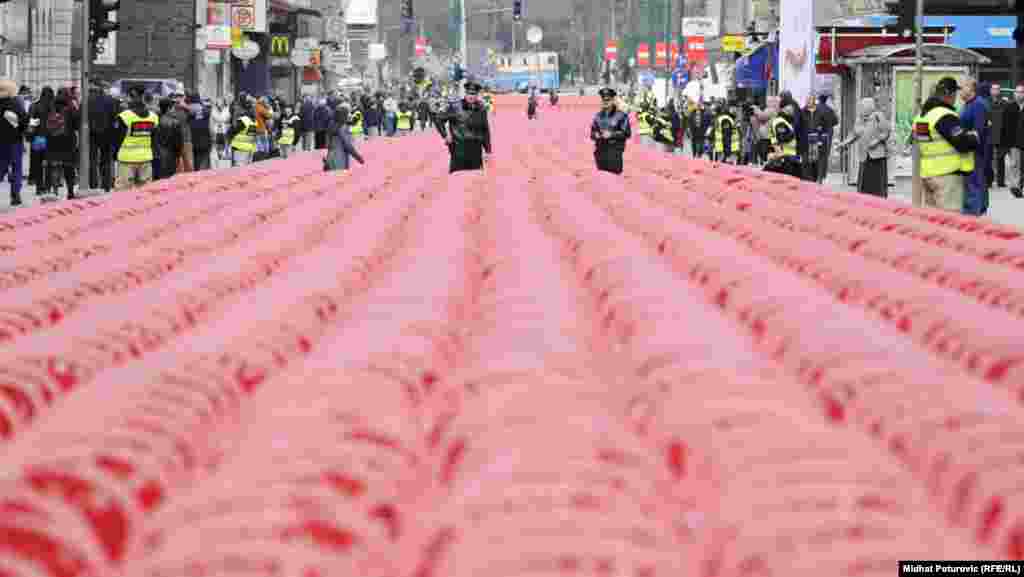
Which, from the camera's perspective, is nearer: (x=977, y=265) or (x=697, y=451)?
(x=697, y=451)

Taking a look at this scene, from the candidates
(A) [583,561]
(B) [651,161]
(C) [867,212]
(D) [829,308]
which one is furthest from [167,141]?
(A) [583,561]

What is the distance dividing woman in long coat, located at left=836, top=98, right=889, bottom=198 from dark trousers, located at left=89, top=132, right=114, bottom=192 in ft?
39.5

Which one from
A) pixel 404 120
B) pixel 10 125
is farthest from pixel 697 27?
pixel 10 125

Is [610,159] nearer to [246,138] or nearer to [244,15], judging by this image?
[246,138]

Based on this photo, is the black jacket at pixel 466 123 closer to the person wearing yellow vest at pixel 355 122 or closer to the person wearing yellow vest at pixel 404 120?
the person wearing yellow vest at pixel 355 122

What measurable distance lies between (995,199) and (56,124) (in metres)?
Answer: 13.9

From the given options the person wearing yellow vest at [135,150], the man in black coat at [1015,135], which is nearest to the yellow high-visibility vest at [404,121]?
the man in black coat at [1015,135]

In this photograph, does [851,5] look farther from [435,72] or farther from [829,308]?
[435,72]

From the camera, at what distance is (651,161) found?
90.8ft

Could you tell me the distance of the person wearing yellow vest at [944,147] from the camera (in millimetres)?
18547

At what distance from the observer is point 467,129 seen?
76.2 feet

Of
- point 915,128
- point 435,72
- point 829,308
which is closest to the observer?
point 829,308

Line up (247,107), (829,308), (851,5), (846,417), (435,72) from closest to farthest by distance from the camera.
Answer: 1. (846,417)
2. (829,308)
3. (247,107)
4. (851,5)
5. (435,72)

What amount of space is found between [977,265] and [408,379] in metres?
4.77
